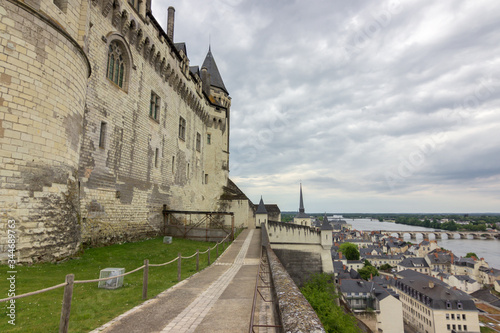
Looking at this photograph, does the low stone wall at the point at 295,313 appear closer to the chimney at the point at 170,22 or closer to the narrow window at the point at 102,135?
the narrow window at the point at 102,135

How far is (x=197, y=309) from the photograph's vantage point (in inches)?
196

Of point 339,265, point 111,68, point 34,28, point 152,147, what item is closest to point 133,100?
point 111,68

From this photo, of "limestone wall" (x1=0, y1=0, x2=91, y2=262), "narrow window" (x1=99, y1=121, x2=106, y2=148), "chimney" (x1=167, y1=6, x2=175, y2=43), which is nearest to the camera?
"limestone wall" (x1=0, y1=0, x2=91, y2=262)

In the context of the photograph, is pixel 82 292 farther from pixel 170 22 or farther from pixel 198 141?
pixel 170 22

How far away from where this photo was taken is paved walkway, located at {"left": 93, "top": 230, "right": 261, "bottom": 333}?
161 inches

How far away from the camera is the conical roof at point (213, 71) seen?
34.3 metres

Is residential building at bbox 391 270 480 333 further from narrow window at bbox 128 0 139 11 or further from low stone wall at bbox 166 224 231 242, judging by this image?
narrow window at bbox 128 0 139 11

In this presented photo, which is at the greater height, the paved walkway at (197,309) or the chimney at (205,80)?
the chimney at (205,80)

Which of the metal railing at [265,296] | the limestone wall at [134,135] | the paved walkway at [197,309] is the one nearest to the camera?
the metal railing at [265,296]

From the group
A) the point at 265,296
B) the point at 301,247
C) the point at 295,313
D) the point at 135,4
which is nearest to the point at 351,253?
the point at 301,247

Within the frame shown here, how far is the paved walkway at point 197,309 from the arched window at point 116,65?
38.3 feet

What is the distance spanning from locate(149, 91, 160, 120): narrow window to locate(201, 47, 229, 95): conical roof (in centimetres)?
1600

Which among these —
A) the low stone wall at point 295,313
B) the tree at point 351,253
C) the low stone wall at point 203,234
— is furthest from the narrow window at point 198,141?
the tree at point 351,253

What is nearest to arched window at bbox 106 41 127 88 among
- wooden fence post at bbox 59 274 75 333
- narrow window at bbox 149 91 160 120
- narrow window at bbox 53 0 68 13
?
narrow window at bbox 149 91 160 120
